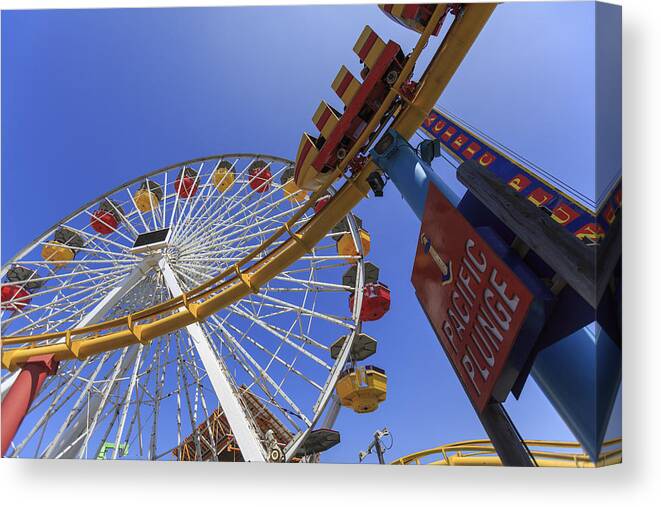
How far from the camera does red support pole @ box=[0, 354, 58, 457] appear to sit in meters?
5.86

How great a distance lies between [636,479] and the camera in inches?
178

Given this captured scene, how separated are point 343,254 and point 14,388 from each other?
5128 mm

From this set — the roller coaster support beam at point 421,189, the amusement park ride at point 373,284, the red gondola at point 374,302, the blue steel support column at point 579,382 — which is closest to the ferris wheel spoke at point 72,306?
the amusement park ride at point 373,284

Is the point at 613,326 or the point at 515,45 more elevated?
the point at 515,45

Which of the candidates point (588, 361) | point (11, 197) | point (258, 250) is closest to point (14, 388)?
point (11, 197)

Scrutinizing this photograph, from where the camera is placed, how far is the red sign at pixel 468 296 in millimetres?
3478

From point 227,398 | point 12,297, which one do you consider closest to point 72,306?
point 12,297

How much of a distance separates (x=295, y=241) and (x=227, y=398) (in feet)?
6.57

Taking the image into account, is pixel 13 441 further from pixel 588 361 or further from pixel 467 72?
pixel 467 72

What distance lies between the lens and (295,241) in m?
6.30

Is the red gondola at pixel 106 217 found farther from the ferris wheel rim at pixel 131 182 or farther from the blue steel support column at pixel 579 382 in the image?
the blue steel support column at pixel 579 382

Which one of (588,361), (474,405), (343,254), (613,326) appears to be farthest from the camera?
(343,254)

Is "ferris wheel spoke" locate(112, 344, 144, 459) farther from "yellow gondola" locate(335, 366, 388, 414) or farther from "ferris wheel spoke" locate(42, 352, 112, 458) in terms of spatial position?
"yellow gondola" locate(335, 366, 388, 414)

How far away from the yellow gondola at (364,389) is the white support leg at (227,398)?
1.32m
